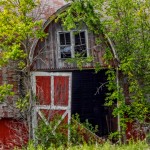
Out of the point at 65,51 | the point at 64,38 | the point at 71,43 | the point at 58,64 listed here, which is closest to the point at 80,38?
the point at 71,43

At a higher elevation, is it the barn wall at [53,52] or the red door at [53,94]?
the barn wall at [53,52]

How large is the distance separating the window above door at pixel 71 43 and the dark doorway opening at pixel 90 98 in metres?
1.33

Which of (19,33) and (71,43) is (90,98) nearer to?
(71,43)

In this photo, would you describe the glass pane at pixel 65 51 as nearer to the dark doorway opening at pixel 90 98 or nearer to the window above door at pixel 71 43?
the window above door at pixel 71 43

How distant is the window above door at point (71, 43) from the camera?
12750 mm

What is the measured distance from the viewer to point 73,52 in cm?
1273

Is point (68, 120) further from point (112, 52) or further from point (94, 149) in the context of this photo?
point (94, 149)

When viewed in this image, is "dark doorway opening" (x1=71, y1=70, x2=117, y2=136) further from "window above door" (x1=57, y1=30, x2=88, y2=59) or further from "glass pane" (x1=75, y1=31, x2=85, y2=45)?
"glass pane" (x1=75, y1=31, x2=85, y2=45)

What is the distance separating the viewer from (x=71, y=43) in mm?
12797

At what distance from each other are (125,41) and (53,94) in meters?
3.00

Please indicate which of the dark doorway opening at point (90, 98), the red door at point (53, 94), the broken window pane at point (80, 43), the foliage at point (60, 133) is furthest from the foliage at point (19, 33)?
the dark doorway opening at point (90, 98)

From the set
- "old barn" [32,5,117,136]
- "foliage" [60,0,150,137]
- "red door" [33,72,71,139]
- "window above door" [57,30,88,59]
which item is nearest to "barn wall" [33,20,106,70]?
"old barn" [32,5,117,136]

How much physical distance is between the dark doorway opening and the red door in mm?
1692

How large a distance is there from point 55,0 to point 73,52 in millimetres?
2252
